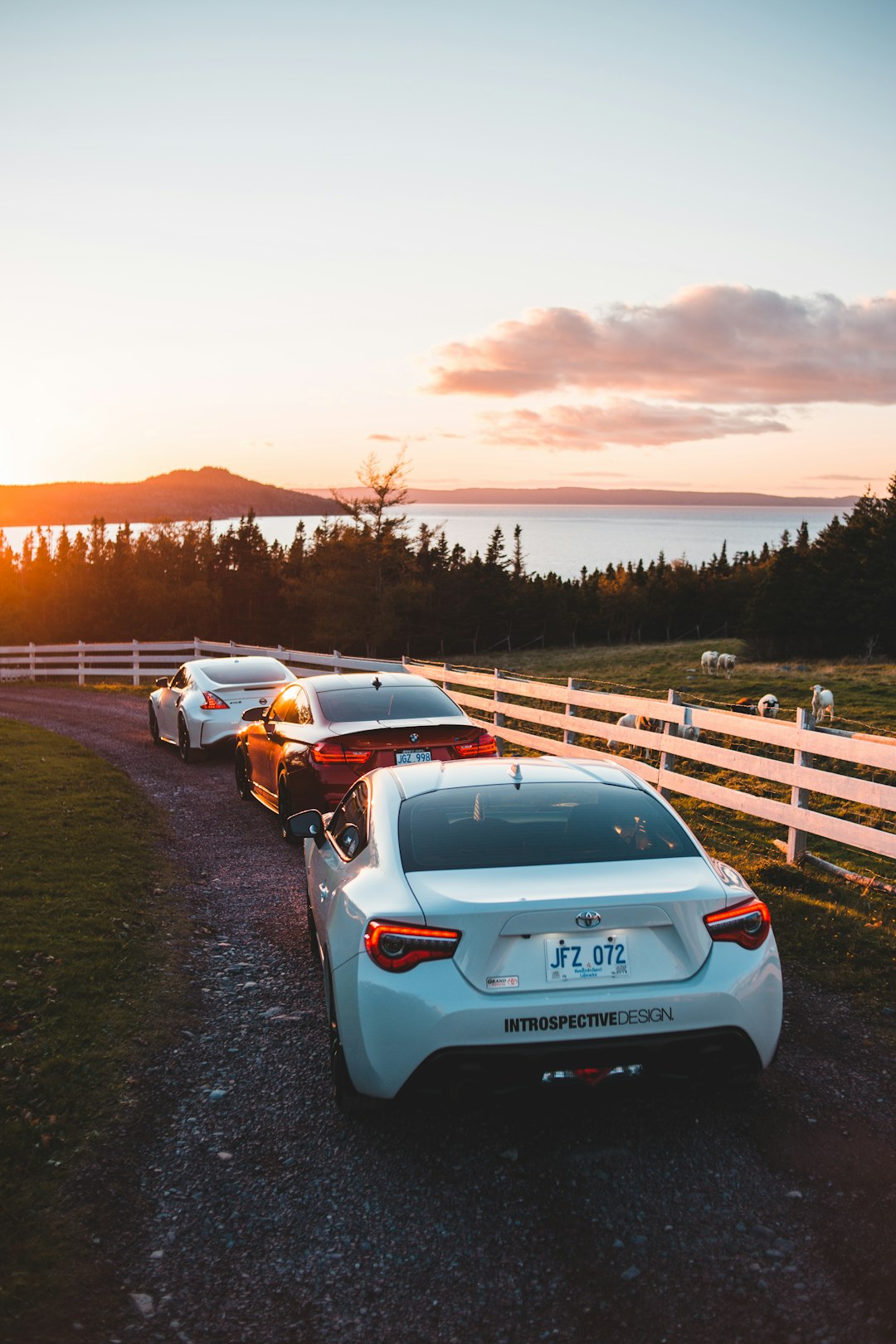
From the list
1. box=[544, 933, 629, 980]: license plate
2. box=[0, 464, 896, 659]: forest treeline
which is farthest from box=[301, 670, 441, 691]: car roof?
box=[0, 464, 896, 659]: forest treeline

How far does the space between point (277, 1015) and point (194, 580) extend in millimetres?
99667

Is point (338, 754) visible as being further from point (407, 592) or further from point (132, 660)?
point (407, 592)

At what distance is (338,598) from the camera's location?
6594 cm

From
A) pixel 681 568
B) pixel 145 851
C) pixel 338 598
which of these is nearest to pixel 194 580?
pixel 338 598

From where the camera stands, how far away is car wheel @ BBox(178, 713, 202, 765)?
1459cm

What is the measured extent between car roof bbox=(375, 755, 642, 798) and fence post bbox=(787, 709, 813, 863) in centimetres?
319

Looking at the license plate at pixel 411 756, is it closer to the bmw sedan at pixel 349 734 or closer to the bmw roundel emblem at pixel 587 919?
the bmw sedan at pixel 349 734

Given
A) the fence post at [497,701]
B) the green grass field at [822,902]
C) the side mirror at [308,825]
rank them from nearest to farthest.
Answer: the side mirror at [308,825]
the green grass field at [822,902]
the fence post at [497,701]

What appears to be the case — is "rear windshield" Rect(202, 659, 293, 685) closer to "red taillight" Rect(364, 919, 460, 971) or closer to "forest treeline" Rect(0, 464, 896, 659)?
"red taillight" Rect(364, 919, 460, 971)

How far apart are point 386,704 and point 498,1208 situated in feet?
19.6

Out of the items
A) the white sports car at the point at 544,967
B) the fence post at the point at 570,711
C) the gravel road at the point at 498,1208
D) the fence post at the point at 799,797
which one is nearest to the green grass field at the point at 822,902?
the fence post at the point at 799,797

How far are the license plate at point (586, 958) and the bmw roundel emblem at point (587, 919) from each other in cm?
7

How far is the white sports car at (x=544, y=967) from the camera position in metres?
3.53

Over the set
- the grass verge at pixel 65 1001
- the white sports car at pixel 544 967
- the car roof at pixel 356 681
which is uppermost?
the car roof at pixel 356 681
